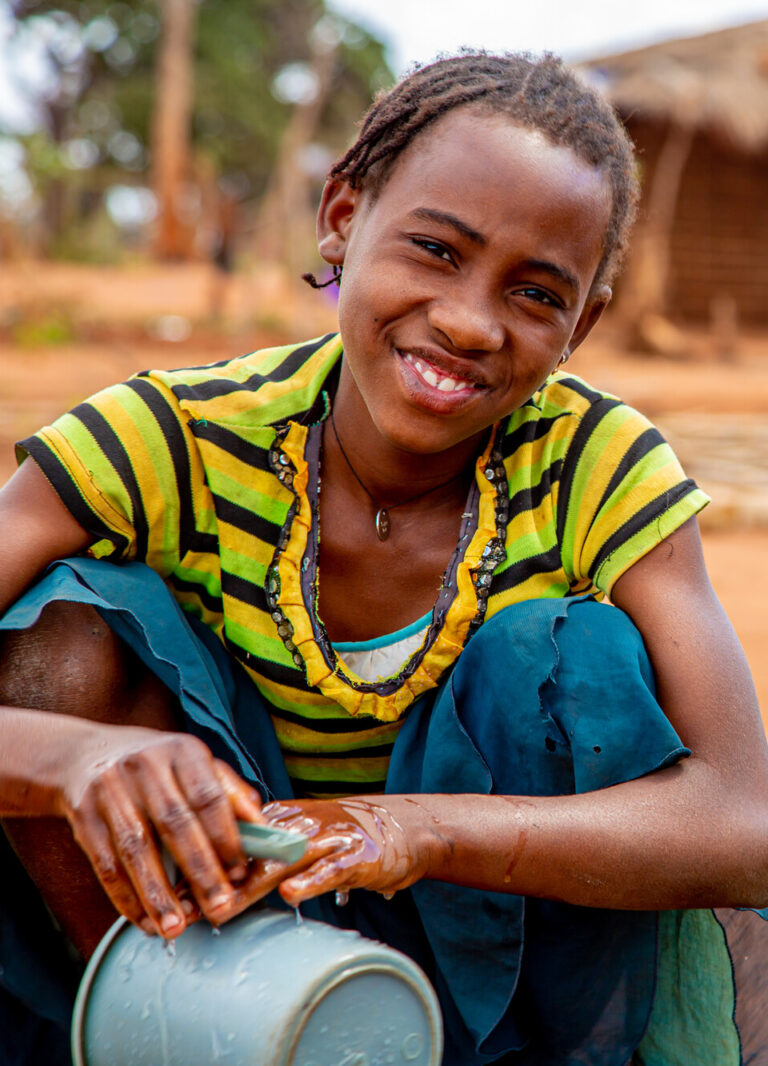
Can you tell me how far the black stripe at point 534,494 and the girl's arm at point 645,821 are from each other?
199 millimetres

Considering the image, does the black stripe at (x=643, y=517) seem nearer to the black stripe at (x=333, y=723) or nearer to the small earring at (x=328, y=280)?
the black stripe at (x=333, y=723)

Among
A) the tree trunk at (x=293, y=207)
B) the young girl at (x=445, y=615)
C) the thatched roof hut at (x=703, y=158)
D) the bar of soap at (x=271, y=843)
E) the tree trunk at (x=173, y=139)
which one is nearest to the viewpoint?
the bar of soap at (x=271, y=843)

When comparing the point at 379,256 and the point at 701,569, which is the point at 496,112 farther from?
the point at 701,569

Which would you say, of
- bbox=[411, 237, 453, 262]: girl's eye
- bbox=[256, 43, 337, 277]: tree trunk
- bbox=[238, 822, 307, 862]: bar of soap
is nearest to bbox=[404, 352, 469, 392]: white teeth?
bbox=[411, 237, 453, 262]: girl's eye

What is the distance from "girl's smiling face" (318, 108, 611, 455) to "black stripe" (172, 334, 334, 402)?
0.71 feet

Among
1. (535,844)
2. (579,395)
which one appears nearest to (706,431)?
(579,395)

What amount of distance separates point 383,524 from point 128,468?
1.33ft

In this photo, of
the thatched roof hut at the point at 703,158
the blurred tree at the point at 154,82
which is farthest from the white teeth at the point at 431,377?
the blurred tree at the point at 154,82

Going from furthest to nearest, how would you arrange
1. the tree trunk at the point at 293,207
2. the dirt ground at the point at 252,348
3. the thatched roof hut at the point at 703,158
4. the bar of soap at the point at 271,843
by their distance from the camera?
the tree trunk at the point at 293,207
the thatched roof hut at the point at 703,158
the dirt ground at the point at 252,348
the bar of soap at the point at 271,843

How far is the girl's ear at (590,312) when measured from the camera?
5.79 ft

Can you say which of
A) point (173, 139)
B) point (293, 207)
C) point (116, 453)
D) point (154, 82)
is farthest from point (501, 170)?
point (154, 82)

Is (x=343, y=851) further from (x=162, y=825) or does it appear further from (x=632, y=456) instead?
(x=632, y=456)

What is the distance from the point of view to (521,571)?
1.73 meters

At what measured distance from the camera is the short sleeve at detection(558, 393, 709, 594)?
1.65 m
